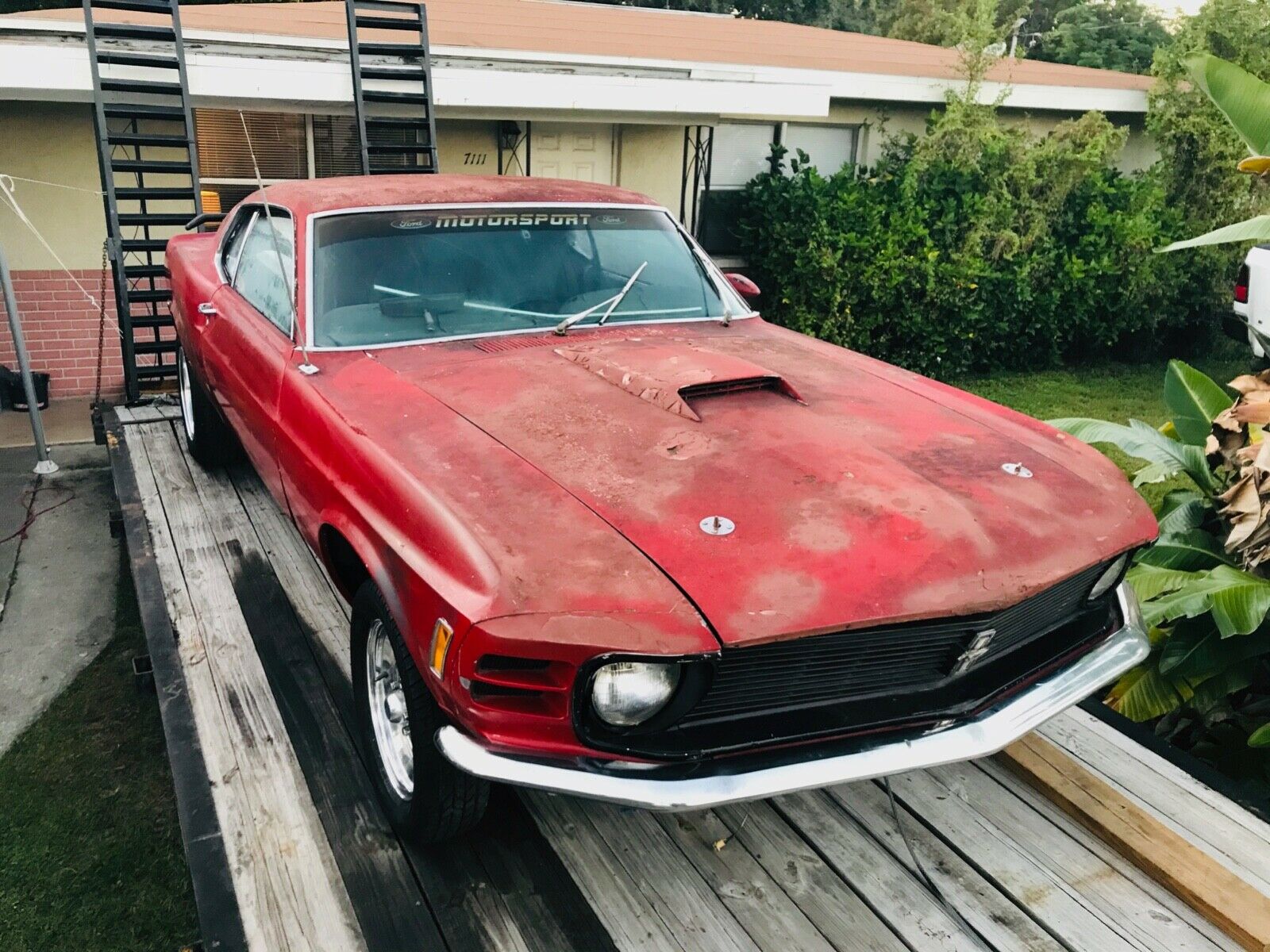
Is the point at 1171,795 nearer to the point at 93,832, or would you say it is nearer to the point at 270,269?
the point at 93,832

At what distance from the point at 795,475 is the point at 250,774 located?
174 centimetres

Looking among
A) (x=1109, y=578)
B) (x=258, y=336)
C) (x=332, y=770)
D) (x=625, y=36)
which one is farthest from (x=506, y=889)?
(x=625, y=36)

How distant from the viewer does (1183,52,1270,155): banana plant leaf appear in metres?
3.94

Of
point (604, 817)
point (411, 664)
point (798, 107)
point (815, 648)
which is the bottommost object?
point (604, 817)

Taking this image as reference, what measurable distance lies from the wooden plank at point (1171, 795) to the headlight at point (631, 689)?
158 centimetres

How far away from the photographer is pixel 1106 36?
35.8 metres

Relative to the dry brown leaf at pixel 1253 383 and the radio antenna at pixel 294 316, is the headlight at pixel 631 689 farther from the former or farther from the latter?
the dry brown leaf at pixel 1253 383

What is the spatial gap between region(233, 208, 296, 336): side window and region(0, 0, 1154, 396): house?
3.29 m

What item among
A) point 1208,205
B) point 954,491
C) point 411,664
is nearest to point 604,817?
point 411,664

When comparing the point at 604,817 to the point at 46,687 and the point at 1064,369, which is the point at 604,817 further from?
the point at 1064,369

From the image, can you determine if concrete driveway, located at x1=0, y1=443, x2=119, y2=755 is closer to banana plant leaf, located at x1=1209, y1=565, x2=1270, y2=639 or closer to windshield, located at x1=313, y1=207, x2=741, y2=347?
windshield, located at x1=313, y1=207, x2=741, y2=347

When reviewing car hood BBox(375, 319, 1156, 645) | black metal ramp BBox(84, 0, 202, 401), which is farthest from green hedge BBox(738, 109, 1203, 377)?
car hood BBox(375, 319, 1156, 645)

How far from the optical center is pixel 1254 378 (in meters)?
4.10

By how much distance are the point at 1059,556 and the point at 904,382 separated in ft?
4.05
